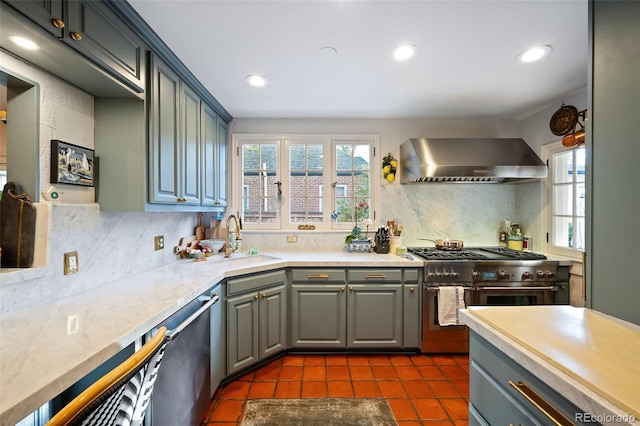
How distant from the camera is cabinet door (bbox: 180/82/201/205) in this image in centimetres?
200

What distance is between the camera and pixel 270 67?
199 centimetres

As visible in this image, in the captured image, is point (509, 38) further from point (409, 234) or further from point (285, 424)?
point (285, 424)

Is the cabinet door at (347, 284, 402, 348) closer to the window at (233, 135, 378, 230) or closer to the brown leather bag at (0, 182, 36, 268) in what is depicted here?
the window at (233, 135, 378, 230)

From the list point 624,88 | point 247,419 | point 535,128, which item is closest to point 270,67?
point 624,88

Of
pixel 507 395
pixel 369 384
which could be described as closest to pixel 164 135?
pixel 507 395

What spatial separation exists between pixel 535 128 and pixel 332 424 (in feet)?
10.9

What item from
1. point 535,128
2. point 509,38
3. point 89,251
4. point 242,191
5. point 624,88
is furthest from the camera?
point 242,191

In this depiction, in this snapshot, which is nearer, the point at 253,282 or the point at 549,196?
the point at 253,282

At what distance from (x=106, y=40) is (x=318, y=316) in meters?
2.32

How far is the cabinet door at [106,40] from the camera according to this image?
3.71ft

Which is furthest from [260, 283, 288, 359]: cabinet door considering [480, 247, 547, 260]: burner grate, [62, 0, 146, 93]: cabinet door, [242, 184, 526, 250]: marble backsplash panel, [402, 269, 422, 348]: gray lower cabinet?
[480, 247, 547, 260]: burner grate

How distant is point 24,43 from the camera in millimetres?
1094

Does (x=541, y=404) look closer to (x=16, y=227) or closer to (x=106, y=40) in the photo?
(x=16, y=227)

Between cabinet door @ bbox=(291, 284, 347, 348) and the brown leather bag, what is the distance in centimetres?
170
